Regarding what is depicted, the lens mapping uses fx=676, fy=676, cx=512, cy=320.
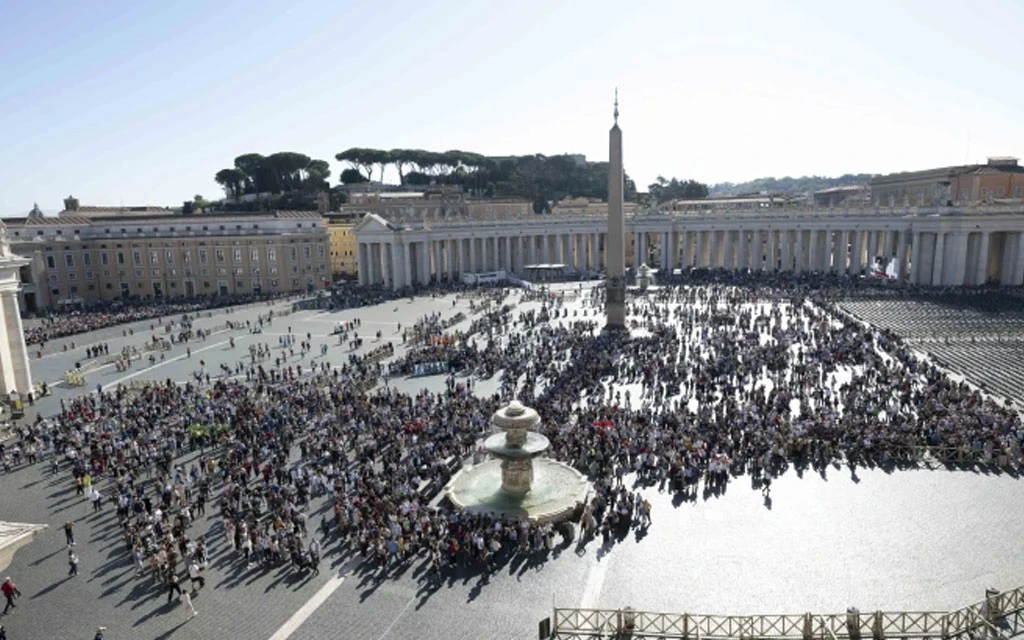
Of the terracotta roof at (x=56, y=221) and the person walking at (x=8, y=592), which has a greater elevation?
the terracotta roof at (x=56, y=221)

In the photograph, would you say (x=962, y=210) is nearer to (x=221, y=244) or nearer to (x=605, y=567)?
(x=605, y=567)

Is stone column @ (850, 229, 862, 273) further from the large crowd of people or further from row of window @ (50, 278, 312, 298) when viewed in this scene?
row of window @ (50, 278, 312, 298)

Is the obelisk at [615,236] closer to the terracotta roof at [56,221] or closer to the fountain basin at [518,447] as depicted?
the fountain basin at [518,447]

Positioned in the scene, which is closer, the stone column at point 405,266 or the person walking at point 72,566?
the person walking at point 72,566

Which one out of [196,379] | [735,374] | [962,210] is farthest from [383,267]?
[962,210]

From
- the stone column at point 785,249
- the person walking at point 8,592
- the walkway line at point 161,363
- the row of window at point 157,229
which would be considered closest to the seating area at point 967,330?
the stone column at point 785,249

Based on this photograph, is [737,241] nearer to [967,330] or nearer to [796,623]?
[967,330]

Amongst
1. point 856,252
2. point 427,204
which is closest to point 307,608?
point 856,252

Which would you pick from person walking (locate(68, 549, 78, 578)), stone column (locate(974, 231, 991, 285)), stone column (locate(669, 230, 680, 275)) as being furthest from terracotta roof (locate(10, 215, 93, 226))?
stone column (locate(974, 231, 991, 285))
